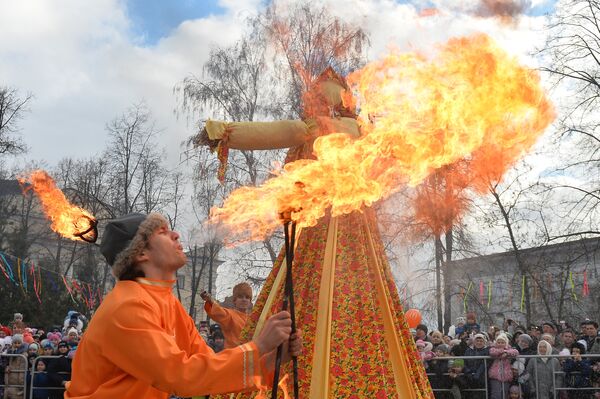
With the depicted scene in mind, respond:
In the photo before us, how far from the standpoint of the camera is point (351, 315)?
4.61m

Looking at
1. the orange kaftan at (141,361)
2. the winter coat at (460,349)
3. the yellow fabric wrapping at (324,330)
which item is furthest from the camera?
the winter coat at (460,349)

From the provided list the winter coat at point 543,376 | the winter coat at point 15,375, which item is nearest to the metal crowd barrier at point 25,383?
the winter coat at point 15,375

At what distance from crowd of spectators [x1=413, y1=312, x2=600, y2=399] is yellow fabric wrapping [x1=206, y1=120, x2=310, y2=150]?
Result: 5496 mm

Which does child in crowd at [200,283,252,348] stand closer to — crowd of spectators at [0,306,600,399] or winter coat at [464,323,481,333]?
crowd of spectators at [0,306,600,399]

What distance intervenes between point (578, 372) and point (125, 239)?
7.16 m

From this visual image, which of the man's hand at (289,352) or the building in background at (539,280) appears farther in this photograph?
the building in background at (539,280)

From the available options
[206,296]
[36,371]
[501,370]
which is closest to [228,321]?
[206,296]

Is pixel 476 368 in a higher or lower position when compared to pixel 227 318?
lower

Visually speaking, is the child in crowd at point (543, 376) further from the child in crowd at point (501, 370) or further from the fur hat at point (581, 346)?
the fur hat at point (581, 346)

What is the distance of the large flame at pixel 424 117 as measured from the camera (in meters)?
4.14

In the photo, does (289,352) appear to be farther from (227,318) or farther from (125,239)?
(227,318)

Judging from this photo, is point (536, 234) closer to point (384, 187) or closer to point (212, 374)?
point (384, 187)

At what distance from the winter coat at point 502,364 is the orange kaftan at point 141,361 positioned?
691 centimetres

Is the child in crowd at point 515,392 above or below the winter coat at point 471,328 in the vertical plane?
below
